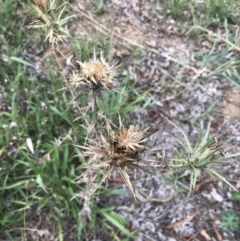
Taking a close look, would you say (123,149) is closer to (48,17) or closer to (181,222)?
(48,17)

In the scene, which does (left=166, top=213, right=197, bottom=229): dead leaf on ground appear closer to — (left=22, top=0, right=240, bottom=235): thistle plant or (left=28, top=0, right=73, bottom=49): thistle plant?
(left=22, top=0, right=240, bottom=235): thistle plant

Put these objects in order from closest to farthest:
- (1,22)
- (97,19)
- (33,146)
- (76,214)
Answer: (76,214) → (33,146) → (1,22) → (97,19)

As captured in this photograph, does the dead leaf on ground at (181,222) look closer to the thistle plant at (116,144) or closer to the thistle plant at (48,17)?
the thistle plant at (116,144)

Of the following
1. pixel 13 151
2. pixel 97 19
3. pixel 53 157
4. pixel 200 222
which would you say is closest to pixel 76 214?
pixel 53 157

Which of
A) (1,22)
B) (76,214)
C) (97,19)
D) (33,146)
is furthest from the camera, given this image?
(97,19)

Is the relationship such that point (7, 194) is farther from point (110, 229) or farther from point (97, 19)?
point (97, 19)

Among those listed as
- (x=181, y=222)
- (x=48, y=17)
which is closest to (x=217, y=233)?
(x=181, y=222)

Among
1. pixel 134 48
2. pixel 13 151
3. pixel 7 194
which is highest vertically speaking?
pixel 134 48
